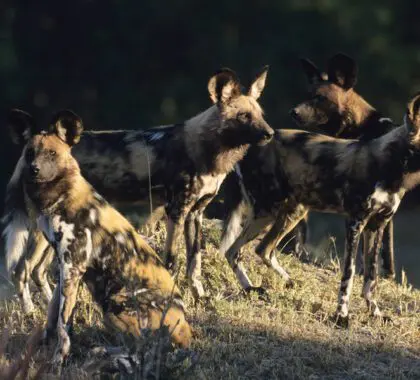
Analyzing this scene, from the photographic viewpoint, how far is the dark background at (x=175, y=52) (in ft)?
39.2

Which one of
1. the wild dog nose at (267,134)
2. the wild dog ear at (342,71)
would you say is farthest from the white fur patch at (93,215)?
the wild dog ear at (342,71)

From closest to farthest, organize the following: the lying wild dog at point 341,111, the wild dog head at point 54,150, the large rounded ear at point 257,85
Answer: the wild dog head at point 54,150
the large rounded ear at point 257,85
the lying wild dog at point 341,111

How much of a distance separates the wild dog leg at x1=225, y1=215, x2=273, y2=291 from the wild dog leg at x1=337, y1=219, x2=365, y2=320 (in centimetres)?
60

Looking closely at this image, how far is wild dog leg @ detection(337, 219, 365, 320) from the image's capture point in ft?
21.1

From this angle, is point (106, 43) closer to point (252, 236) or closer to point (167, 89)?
point (167, 89)

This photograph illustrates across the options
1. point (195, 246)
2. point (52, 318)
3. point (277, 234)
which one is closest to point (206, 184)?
point (195, 246)

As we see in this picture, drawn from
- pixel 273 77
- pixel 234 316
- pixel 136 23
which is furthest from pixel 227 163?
pixel 136 23

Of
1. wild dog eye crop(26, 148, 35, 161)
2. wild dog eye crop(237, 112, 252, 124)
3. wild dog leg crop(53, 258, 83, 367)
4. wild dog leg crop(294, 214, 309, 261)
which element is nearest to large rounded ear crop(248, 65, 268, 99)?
wild dog eye crop(237, 112, 252, 124)

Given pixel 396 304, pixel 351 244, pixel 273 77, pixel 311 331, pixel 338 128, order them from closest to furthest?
pixel 311 331
pixel 351 244
pixel 396 304
pixel 338 128
pixel 273 77

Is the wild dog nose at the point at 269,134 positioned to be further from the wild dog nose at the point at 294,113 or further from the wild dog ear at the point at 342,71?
the wild dog ear at the point at 342,71

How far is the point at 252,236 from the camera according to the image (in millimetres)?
7109

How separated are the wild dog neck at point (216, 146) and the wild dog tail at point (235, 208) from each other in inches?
17.1

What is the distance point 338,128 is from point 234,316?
7.00ft

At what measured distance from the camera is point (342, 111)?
7828mm
